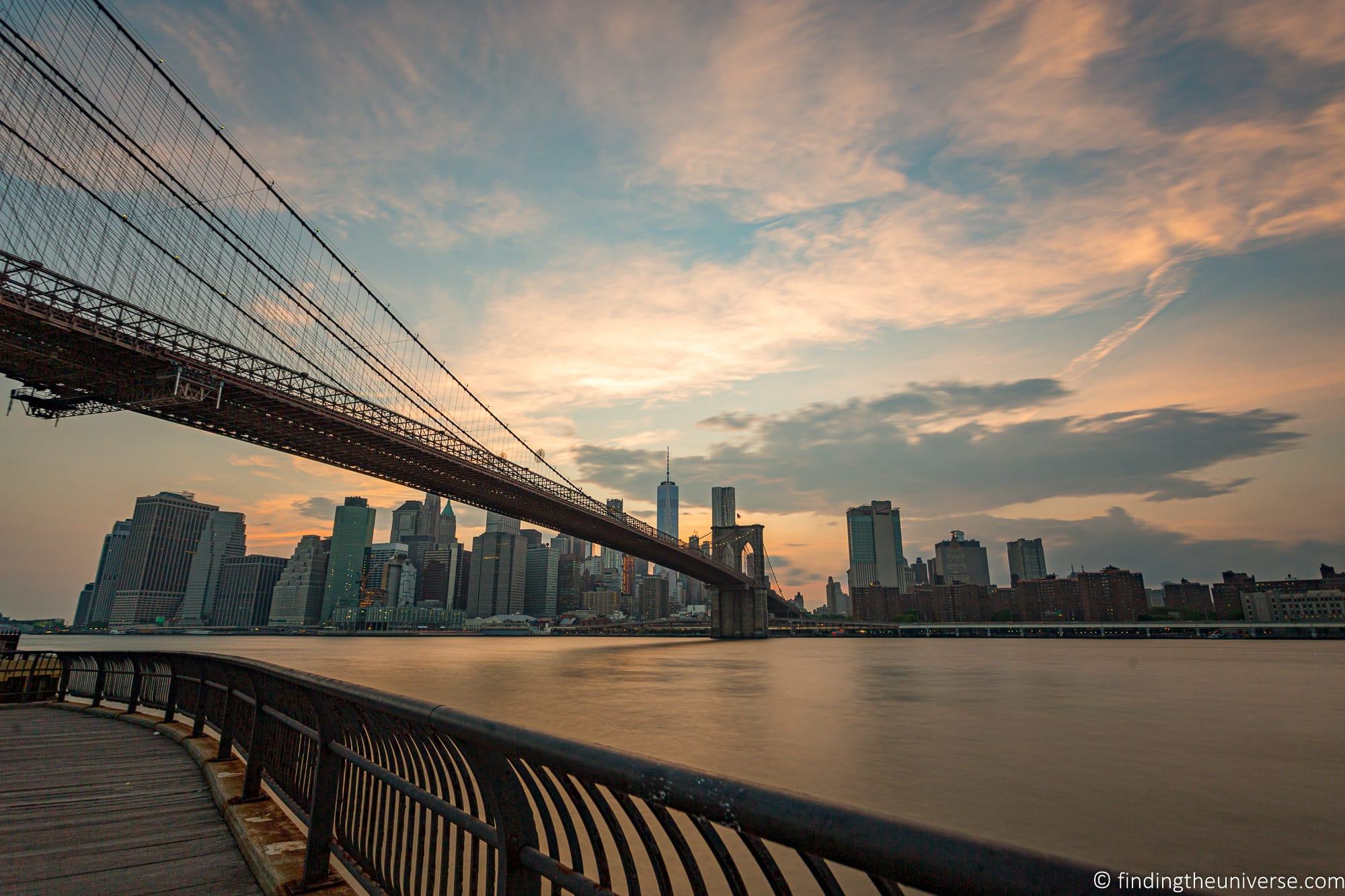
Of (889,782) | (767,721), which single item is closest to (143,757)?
(889,782)

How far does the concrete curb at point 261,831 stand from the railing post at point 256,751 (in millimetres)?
80

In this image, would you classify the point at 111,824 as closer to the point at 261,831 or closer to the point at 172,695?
the point at 261,831

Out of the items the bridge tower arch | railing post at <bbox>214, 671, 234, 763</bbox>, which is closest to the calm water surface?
railing post at <bbox>214, 671, 234, 763</bbox>

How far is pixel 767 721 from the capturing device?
21.2 m

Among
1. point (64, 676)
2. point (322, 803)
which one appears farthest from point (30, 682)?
point (322, 803)

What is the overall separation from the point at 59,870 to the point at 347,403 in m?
34.2

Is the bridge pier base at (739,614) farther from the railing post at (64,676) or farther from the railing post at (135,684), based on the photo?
the railing post at (135,684)

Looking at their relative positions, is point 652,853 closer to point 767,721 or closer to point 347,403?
point 767,721

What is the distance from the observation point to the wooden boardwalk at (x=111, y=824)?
3.79 m

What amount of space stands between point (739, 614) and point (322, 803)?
9711 cm

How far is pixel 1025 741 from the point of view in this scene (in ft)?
57.8

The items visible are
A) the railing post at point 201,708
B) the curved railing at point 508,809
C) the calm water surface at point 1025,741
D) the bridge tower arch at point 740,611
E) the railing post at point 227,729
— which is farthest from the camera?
the bridge tower arch at point 740,611

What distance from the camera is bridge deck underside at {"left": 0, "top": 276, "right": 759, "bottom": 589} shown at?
24.3 metres

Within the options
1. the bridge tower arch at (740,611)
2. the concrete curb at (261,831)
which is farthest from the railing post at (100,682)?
the bridge tower arch at (740,611)
